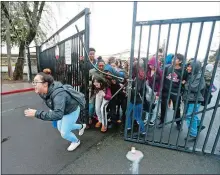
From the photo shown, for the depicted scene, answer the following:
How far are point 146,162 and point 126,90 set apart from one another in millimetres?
1429

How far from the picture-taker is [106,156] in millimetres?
2449

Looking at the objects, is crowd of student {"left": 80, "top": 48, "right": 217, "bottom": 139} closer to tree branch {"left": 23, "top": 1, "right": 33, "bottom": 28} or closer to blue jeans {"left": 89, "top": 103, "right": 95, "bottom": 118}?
blue jeans {"left": 89, "top": 103, "right": 95, "bottom": 118}

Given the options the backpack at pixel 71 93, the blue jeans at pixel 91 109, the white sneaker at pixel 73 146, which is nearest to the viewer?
the backpack at pixel 71 93

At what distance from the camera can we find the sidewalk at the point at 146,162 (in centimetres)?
213

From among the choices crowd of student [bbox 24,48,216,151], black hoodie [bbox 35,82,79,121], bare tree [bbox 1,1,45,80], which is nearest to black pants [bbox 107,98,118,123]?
crowd of student [bbox 24,48,216,151]

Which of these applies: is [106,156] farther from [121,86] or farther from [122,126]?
[121,86]

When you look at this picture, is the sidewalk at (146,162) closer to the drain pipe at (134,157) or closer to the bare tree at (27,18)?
the drain pipe at (134,157)

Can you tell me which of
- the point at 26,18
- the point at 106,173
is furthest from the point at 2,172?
the point at 26,18

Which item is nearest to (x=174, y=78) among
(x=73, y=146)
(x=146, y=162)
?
(x=146, y=162)

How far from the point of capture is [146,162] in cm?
229

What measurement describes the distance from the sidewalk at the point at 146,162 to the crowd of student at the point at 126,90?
0.40 m

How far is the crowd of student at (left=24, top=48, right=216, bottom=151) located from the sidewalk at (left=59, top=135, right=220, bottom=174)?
1.32 feet

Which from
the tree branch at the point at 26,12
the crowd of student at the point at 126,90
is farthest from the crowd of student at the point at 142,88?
the tree branch at the point at 26,12

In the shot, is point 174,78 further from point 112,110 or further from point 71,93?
point 71,93
